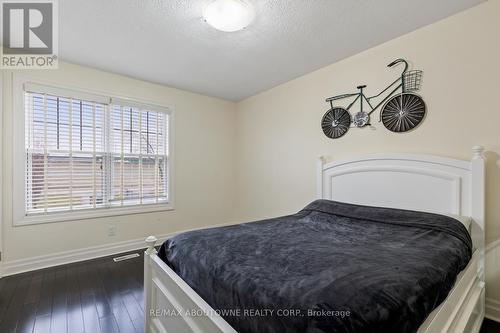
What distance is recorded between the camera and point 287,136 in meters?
3.39

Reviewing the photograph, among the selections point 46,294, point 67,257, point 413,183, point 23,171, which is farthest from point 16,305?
point 413,183

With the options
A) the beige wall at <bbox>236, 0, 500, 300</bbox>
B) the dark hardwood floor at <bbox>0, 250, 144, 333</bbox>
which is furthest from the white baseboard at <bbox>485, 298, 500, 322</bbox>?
the dark hardwood floor at <bbox>0, 250, 144, 333</bbox>

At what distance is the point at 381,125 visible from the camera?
7.85ft

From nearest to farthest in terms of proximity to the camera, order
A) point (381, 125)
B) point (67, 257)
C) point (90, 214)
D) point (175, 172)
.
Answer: point (381, 125) → point (67, 257) → point (90, 214) → point (175, 172)

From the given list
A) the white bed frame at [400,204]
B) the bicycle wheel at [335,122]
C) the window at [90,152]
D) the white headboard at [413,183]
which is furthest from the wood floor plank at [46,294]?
the bicycle wheel at [335,122]

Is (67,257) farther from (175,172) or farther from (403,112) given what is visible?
(403,112)

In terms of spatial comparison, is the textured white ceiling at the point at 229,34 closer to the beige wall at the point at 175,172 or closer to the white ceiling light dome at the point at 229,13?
the white ceiling light dome at the point at 229,13

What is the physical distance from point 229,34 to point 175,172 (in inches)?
86.9

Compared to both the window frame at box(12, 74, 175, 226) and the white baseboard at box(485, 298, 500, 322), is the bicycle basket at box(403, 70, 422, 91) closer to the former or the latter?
the white baseboard at box(485, 298, 500, 322)

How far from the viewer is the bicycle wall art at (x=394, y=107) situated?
84.6 inches

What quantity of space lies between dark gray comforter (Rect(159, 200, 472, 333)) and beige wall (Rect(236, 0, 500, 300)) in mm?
715

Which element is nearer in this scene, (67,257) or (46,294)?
(46,294)

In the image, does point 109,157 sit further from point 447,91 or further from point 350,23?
point 447,91

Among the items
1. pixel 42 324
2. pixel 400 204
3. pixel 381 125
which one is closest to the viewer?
pixel 42 324
